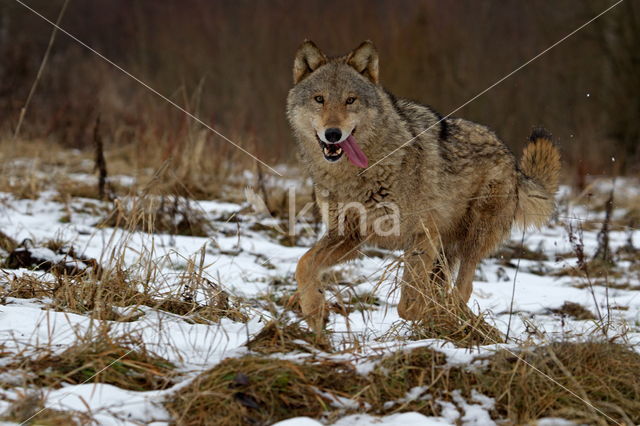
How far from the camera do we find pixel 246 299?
154 inches

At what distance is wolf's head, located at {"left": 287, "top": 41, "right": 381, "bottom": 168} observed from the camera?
4.55 meters

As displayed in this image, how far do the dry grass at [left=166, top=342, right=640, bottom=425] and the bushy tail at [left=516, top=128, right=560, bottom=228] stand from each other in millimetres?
2819

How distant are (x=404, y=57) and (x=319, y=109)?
401 inches

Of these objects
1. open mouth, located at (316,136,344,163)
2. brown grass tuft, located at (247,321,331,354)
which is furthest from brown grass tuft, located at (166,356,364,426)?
open mouth, located at (316,136,344,163)

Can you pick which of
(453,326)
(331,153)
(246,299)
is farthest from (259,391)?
(331,153)

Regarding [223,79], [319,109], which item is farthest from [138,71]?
[319,109]

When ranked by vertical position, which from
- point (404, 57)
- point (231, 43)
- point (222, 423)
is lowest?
point (222, 423)

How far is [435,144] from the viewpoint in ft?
16.6

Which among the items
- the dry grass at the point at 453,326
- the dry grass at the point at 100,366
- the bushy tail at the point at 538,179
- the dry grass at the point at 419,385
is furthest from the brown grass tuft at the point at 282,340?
the bushy tail at the point at 538,179

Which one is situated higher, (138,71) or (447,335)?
(138,71)

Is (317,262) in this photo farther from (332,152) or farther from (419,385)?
(419,385)

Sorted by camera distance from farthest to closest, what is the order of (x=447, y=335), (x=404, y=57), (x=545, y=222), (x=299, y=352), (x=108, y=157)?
(x=404, y=57) → (x=108, y=157) → (x=545, y=222) → (x=447, y=335) → (x=299, y=352)

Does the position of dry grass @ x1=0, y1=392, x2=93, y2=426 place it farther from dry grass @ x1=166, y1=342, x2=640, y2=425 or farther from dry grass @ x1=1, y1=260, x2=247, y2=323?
dry grass @ x1=1, y1=260, x2=247, y2=323

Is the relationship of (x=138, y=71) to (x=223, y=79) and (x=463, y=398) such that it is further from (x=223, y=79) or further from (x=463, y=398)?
(x=463, y=398)
